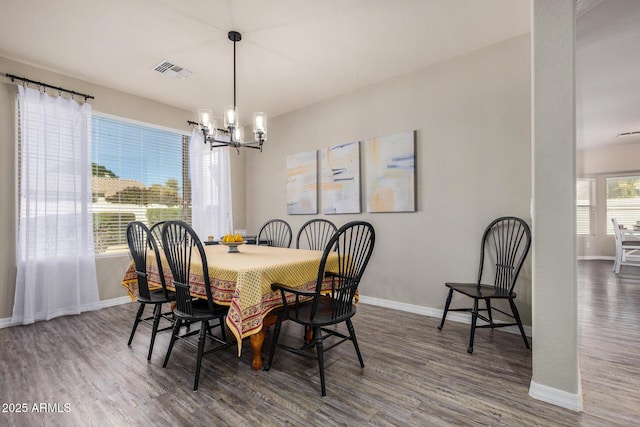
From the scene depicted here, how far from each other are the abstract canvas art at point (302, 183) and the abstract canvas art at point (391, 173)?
84cm

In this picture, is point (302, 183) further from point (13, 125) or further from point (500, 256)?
point (13, 125)

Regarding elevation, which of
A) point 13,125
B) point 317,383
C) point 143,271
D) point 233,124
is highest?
point 13,125

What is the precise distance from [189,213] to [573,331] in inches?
176

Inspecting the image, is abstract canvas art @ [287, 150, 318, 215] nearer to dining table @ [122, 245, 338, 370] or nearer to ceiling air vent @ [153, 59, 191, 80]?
ceiling air vent @ [153, 59, 191, 80]

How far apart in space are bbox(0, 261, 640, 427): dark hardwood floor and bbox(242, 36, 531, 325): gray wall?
0.70 m

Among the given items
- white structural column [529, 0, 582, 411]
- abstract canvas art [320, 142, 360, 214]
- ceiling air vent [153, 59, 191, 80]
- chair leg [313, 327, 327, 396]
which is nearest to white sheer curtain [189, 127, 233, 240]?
ceiling air vent [153, 59, 191, 80]

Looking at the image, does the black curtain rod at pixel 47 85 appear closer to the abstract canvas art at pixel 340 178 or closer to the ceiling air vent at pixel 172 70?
the ceiling air vent at pixel 172 70

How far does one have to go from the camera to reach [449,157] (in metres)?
3.11

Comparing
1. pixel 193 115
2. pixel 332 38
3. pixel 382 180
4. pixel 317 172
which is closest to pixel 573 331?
pixel 382 180

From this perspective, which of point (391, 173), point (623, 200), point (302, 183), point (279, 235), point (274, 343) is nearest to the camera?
point (274, 343)

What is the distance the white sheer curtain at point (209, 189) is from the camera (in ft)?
14.8

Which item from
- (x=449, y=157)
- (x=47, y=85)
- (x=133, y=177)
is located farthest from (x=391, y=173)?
(x=47, y=85)

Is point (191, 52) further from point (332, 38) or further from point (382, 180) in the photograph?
point (382, 180)

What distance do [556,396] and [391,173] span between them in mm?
2360
